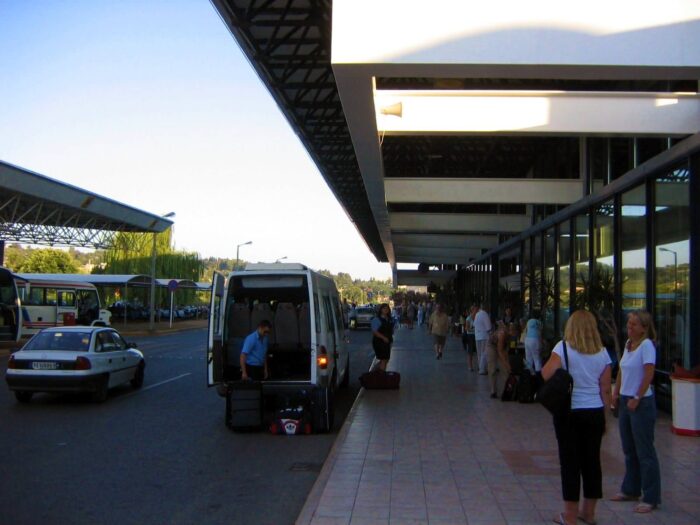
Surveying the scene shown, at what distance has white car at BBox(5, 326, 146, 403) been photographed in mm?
12461

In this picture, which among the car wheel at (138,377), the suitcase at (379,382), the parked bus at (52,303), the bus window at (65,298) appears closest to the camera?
the suitcase at (379,382)

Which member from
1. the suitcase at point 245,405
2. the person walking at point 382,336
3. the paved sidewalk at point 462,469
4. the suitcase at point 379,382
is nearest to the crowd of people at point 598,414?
the paved sidewalk at point 462,469

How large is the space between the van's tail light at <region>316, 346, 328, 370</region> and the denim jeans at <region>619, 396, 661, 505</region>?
5111 mm

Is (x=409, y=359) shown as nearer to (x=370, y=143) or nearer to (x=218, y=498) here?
(x=370, y=143)

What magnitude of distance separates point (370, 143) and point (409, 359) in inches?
427

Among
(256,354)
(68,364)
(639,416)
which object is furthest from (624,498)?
(68,364)

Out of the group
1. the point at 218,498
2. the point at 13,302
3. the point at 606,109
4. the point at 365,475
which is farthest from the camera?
the point at 13,302

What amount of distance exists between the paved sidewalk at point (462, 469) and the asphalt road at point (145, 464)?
1.48 ft

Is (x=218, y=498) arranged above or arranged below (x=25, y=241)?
below

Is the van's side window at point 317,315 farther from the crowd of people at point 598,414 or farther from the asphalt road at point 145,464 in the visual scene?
the crowd of people at point 598,414

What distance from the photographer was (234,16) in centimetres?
1228

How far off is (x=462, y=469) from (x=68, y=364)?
7.95 metres

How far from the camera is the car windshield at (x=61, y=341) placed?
1313 centimetres

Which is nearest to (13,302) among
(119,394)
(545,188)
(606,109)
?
(119,394)
